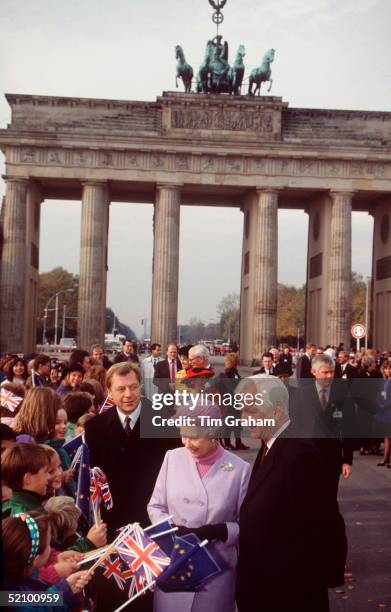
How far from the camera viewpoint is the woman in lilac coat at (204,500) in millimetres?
4590

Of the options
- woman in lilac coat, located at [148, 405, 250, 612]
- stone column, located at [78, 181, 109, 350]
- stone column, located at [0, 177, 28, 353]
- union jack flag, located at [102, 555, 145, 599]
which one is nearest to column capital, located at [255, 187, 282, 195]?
stone column, located at [78, 181, 109, 350]

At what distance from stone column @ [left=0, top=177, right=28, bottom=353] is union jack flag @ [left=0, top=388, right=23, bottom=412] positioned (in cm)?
3818

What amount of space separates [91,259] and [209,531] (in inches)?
1685

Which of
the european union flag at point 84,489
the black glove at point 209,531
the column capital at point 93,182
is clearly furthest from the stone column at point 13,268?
the black glove at point 209,531

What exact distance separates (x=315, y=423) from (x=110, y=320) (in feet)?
539

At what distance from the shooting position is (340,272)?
153 feet

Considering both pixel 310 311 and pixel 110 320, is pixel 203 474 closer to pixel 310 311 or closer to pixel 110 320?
pixel 310 311

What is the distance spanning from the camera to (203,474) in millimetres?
4777

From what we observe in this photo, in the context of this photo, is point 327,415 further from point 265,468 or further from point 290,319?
point 290,319

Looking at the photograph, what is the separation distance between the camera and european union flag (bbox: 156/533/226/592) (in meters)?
3.99

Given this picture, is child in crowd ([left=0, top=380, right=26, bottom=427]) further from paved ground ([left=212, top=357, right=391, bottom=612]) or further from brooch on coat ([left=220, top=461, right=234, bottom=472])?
paved ground ([left=212, top=357, right=391, bottom=612])

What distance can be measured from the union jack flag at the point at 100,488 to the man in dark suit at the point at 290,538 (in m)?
1.29

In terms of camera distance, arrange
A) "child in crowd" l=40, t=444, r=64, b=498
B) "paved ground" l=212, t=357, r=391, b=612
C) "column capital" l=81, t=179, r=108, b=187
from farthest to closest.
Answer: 1. "column capital" l=81, t=179, r=108, b=187
2. "paved ground" l=212, t=357, r=391, b=612
3. "child in crowd" l=40, t=444, r=64, b=498

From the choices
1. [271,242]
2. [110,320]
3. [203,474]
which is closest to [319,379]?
[203,474]
